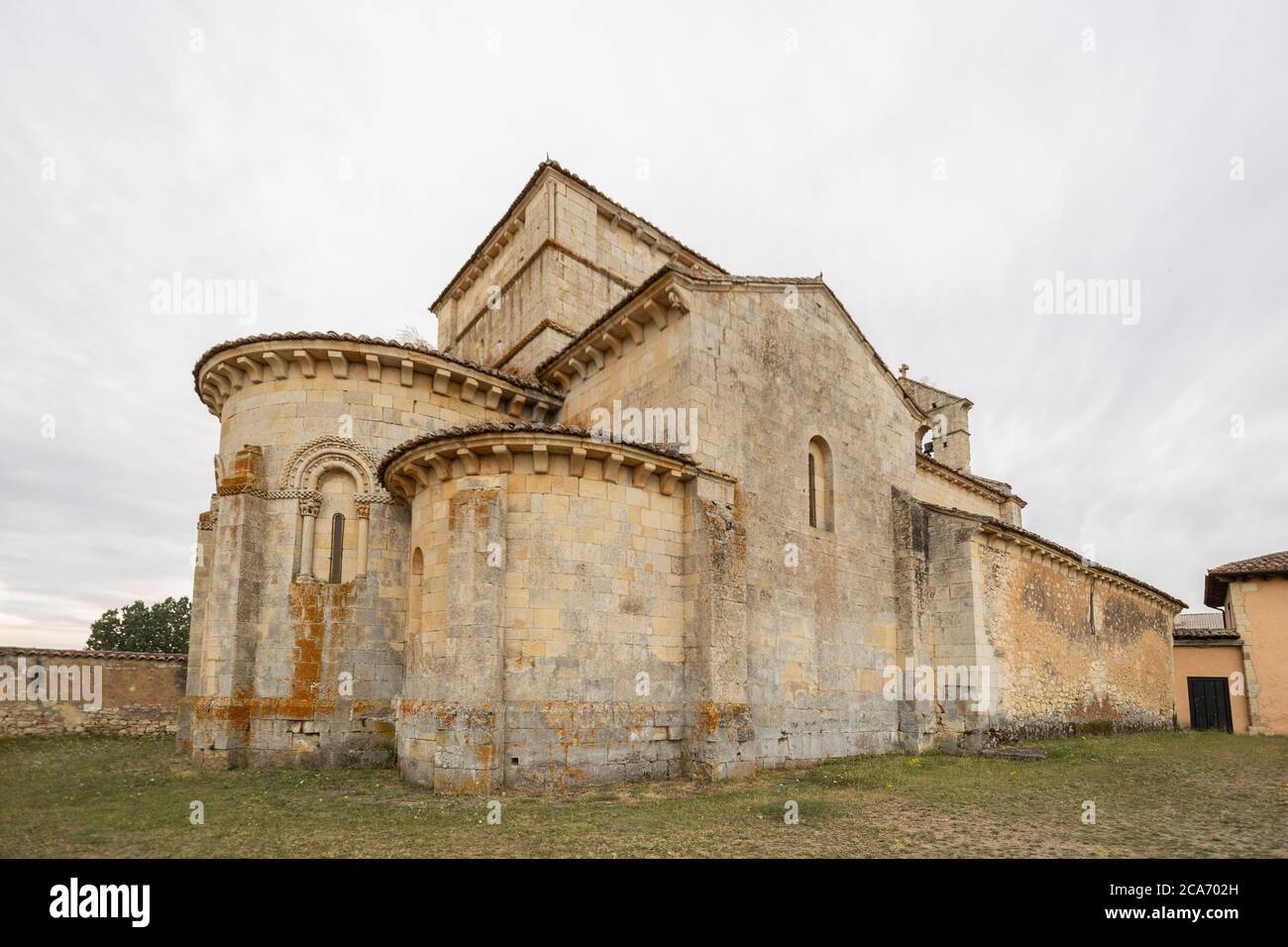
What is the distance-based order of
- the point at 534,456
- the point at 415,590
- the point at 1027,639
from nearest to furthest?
the point at 534,456 → the point at 415,590 → the point at 1027,639

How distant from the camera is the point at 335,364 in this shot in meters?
12.9

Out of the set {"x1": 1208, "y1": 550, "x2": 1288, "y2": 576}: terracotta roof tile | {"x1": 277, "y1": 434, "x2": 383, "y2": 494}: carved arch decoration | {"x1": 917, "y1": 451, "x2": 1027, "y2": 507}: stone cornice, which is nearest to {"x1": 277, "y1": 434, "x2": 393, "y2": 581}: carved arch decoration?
{"x1": 277, "y1": 434, "x2": 383, "y2": 494}: carved arch decoration

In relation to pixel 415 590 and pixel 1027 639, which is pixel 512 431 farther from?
pixel 1027 639

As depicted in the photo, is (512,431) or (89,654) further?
(89,654)

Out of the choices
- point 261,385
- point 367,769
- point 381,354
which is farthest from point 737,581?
point 261,385

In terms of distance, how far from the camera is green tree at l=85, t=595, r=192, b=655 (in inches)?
1339

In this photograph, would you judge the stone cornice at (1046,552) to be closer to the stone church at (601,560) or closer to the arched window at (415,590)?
the stone church at (601,560)

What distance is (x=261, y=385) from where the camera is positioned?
13133 mm

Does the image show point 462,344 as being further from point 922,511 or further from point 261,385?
point 922,511

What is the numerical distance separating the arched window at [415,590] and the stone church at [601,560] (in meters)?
0.05

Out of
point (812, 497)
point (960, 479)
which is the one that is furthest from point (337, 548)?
point (960, 479)

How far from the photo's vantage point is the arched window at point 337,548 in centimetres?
1263

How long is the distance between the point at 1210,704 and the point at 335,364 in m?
26.9

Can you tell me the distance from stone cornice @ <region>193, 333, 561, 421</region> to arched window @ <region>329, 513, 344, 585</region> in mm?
2584
